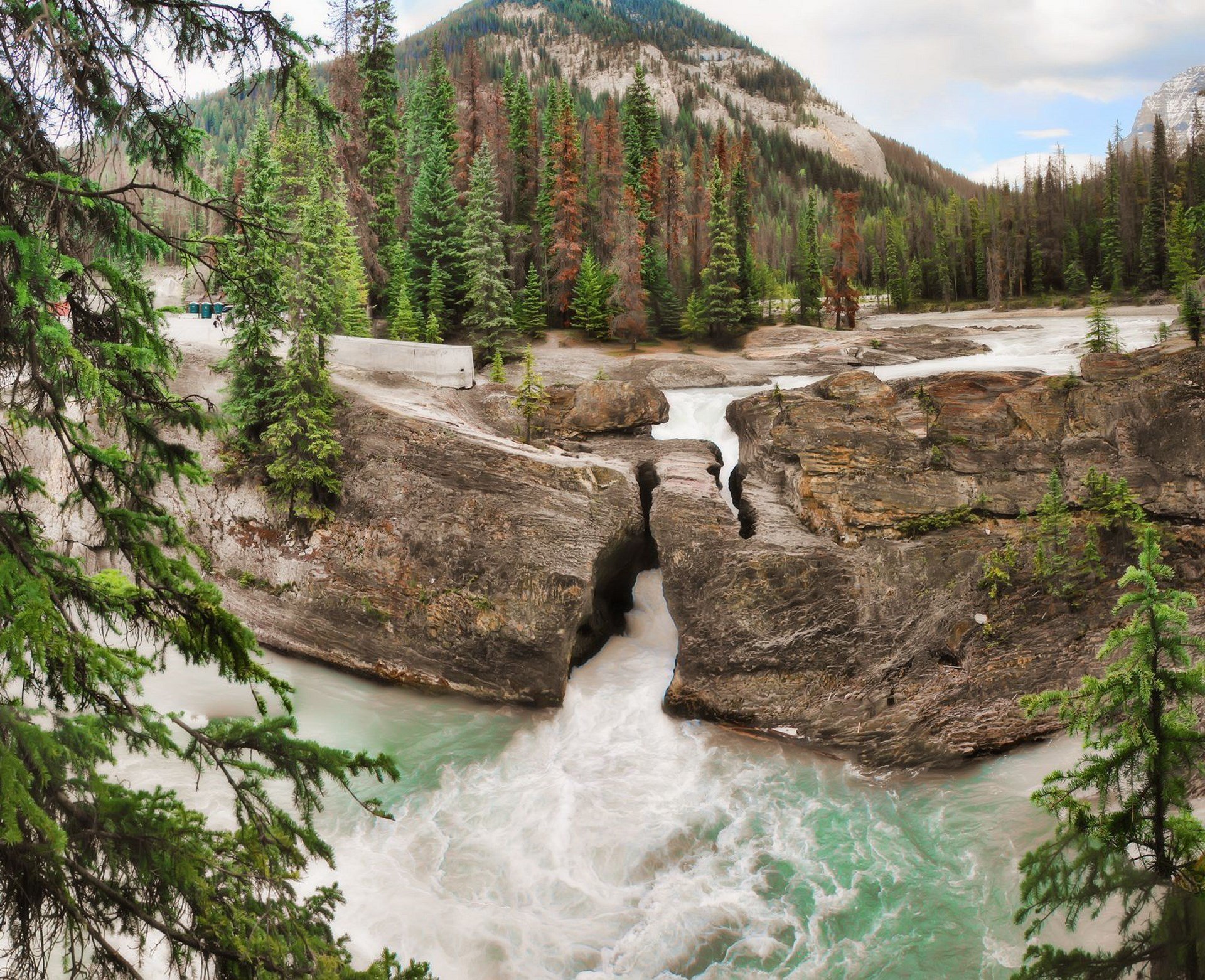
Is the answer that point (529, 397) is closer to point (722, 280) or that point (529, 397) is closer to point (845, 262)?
point (722, 280)

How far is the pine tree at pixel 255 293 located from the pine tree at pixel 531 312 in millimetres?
11763

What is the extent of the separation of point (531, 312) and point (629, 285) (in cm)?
457

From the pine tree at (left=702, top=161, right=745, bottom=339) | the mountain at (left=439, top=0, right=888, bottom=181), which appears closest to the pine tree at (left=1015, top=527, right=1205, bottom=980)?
the pine tree at (left=702, top=161, right=745, bottom=339)

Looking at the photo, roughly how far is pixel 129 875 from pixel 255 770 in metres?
0.83

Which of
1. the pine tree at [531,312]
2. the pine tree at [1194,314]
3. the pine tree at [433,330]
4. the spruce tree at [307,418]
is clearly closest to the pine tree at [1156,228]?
the pine tree at [1194,314]

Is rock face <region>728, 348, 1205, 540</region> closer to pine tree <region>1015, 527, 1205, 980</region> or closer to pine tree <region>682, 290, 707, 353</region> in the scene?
pine tree <region>1015, 527, 1205, 980</region>

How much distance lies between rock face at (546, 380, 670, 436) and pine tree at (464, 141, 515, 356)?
784 centimetres

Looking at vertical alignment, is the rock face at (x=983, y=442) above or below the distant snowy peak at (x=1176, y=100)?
below

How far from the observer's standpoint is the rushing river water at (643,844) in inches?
441

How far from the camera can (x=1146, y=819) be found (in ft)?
24.1

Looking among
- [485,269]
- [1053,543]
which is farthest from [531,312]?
[1053,543]

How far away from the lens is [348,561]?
1892 cm

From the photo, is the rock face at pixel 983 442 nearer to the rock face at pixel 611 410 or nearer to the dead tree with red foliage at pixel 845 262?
the rock face at pixel 611 410

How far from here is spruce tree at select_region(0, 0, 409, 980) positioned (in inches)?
157
